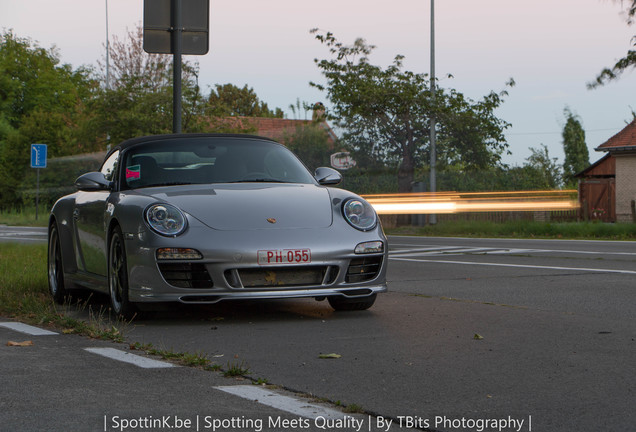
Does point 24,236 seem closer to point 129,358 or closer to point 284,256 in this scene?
point 284,256

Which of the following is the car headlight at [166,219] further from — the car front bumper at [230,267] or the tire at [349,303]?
the tire at [349,303]

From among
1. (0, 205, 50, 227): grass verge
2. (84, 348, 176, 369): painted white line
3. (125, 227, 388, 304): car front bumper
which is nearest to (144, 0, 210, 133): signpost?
(125, 227, 388, 304): car front bumper

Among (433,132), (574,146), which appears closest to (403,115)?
(433,132)

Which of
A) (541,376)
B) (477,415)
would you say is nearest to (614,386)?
(541,376)

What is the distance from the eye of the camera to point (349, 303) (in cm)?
812

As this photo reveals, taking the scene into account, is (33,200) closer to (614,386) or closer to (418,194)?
(418,194)

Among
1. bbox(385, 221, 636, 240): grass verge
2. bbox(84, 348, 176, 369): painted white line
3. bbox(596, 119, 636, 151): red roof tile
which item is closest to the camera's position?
bbox(84, 348, 176, 369): painted white line

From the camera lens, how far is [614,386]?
4883 millimetres

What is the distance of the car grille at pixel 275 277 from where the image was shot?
7.30m

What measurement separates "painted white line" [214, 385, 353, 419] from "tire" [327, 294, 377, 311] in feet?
10.3

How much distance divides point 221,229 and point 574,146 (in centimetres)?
5461

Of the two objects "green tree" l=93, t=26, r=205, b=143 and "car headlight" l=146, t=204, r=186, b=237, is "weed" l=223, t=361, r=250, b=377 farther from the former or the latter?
"green tree" l=93, t=26, r=205, b=143

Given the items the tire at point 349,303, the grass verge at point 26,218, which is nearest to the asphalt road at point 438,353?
the tire at point 349,303

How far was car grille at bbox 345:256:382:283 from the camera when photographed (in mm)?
7613
